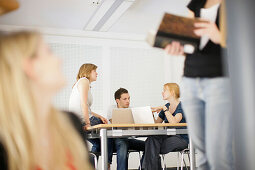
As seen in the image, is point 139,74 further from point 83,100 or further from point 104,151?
point 104,151

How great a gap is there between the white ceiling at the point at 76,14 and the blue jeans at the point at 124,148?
2.17 metres

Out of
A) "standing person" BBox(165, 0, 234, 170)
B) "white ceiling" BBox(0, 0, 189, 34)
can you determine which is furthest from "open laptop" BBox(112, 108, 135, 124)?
"standing person" BBox(165, 0, 234, 170)

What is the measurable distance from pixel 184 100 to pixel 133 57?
5.22m

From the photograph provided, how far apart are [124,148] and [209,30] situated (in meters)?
2.83

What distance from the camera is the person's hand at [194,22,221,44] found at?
4.68ft

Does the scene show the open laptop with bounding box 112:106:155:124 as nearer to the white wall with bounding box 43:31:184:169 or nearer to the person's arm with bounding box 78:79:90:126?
the person's arm with bounding box 78:79:90:126

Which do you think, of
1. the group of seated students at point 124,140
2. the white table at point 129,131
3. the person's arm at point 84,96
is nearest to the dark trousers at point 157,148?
the group of seated students at point 124,140

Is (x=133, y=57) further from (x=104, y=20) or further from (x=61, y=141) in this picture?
(x=61, y=141)

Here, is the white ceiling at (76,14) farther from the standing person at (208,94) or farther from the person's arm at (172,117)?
the standing person at (208,94)

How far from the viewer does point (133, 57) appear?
22.3 feet

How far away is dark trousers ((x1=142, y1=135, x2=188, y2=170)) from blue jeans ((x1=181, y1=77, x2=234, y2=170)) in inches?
92.4

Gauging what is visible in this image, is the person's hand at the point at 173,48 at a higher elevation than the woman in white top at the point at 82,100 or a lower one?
higher

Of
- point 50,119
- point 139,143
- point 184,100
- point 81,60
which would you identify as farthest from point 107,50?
point 50,119

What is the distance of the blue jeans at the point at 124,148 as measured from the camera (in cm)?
400
